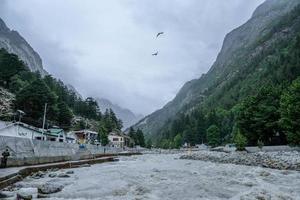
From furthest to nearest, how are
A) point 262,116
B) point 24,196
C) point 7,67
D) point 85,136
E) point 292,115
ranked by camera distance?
1. point 85,136
2. point 7,67
3. point 262,116
4. point 292,115
5. point 24,196

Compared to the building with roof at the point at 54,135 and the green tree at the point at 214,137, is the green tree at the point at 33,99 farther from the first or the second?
the green tree at the point at 214,137

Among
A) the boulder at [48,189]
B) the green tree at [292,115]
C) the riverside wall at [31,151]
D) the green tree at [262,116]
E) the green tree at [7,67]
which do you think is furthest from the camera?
→ the green tree at [7,67]

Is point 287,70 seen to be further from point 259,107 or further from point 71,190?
point 71,190

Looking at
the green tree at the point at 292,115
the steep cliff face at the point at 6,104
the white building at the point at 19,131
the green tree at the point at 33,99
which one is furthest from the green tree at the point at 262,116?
the steep cliff face at the point at 6,104

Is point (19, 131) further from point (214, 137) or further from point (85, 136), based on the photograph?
point (214, 137)

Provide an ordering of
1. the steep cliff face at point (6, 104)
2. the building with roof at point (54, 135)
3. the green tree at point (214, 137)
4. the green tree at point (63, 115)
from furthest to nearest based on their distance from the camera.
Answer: the green tree at point (214, 137), the green tree at point (63, 115), the steep cliff face at point (6, 104), the building with roof at point (54, 135)

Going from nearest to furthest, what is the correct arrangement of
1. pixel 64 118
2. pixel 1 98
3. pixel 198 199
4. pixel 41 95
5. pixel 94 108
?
1. pixel 198 199
2. pixel 41 95
3. pixel 1 98
4. pixel 64 118
5. pixel 94 108

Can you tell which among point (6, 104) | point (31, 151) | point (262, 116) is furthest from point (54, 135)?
point (262, 116)

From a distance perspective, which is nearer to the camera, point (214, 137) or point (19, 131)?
point (19, 131)

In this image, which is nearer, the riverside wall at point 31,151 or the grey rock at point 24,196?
the grey rock at point 24,196

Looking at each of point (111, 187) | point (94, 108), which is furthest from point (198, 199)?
point (94, 108)

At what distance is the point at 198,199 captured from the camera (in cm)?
1628

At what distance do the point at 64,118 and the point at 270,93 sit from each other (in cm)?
5920

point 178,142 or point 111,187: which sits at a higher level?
point 178,142
